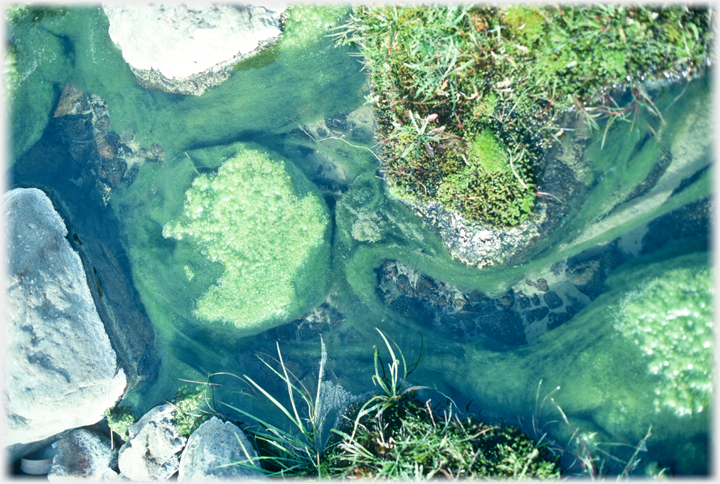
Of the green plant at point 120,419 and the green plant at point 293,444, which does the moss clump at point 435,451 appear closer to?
the green plant at point 293,444

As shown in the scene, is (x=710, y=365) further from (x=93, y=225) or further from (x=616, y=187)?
(x=93, y=225)

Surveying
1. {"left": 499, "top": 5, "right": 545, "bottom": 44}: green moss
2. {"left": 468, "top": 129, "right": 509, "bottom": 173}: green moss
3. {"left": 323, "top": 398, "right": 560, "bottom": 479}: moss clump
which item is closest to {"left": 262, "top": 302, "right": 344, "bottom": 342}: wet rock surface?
{"left": 323, "top": 398, "right": 560, "bottom": 479}: moss clump

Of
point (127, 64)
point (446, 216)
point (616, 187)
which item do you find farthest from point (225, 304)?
point (616, 187)

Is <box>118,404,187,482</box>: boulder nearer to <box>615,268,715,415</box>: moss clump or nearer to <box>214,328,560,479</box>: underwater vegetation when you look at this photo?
<box>214,328,560,479</box>: underwater vegetation

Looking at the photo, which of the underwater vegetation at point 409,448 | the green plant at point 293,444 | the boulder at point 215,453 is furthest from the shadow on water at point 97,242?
the underwater vegetation at point 409,448

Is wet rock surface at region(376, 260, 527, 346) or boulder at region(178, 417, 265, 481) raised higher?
wet rock surface at region(376, 260, 527, 346)

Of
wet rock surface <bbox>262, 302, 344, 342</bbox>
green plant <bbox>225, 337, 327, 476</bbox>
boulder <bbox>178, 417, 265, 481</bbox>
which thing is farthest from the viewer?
wet rock surface <bbox>262, 302, 344, 342</bbox>
